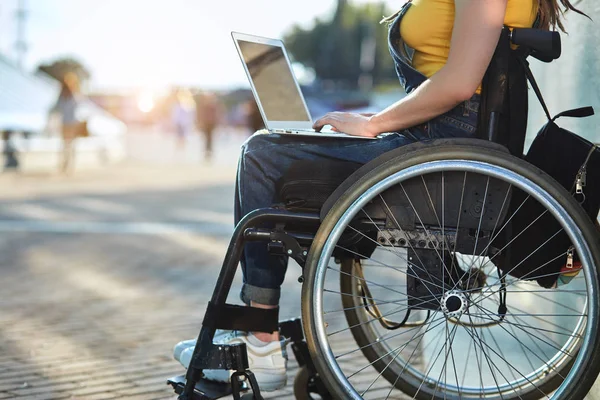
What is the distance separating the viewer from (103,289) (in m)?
6.03

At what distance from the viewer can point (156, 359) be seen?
4191mm

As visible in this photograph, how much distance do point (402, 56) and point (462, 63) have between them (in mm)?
265

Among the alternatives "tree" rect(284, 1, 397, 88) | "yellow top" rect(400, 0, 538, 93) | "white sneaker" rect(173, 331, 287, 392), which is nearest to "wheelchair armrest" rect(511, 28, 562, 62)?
"yellow top" rect(400, 0, 538, 93)

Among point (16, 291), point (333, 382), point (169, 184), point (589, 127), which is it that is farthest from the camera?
point (169, 184)

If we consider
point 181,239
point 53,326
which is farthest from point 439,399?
point 181,239

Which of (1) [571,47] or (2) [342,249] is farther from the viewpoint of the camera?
(1) [571,47]

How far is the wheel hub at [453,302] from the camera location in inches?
101

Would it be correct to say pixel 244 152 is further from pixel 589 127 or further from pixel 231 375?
pixel 589 127

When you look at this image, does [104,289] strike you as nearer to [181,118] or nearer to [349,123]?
[349,123]

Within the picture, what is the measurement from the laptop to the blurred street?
114cm

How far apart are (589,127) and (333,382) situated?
152 centimetres

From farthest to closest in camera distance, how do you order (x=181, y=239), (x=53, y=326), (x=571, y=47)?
(x=181, y=239)
(x=53, y=326)
(x=571, y=47)

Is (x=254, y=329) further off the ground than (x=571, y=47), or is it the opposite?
(x=571, y=47)

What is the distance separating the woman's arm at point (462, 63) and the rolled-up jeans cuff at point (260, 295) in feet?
2.14
